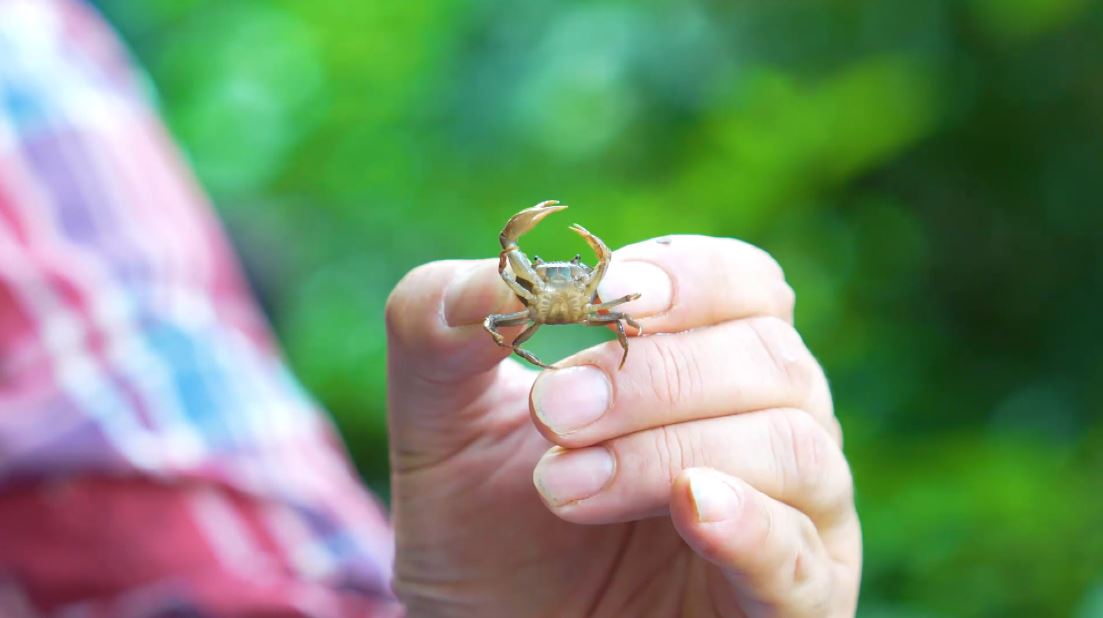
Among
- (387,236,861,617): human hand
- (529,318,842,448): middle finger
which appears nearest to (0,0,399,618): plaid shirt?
(387,236,861,617): human hand

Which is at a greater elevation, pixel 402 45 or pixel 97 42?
pixel 402 45

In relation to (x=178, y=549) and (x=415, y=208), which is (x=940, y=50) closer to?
(x=415, y=208)

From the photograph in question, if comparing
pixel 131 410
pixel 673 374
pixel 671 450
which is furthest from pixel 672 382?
pixel 131 410

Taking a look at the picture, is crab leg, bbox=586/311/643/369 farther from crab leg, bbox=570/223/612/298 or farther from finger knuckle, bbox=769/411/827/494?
finger knuckle, bbox=769/411/827/494

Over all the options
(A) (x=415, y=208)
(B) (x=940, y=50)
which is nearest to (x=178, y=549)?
(A) (x=415, y=208)

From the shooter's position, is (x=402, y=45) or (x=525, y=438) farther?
(x=402, y=45)

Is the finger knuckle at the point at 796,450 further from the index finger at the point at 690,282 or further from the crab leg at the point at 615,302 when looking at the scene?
the crab leg at the point at 615,302

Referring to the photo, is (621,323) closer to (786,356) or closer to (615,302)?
(615,302)
